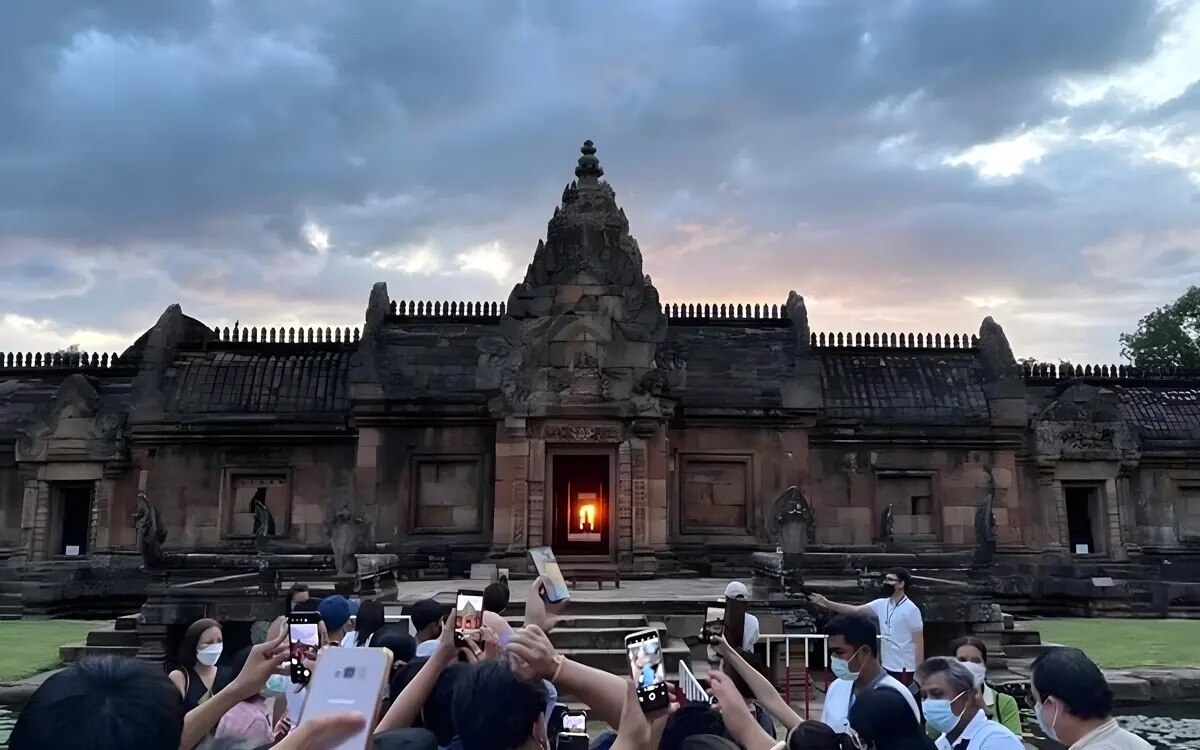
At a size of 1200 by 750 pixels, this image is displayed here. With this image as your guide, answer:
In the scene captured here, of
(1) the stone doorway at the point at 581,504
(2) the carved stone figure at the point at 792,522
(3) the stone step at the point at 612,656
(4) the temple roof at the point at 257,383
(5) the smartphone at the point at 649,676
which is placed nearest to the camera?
(5) the smartphone at the point at 649,676

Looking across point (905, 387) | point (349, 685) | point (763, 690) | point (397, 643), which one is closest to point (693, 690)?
point (763, 690)

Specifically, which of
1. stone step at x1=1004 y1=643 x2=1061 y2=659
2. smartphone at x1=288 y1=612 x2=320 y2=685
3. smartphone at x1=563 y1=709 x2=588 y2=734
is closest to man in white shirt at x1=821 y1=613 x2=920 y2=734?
smartphone at x1=563 y1=709 x2=588 y2=734

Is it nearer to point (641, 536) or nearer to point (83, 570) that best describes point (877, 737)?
point (641, 536)

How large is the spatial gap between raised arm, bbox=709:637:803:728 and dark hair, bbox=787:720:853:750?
40 centimetres

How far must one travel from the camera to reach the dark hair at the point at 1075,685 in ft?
12.8

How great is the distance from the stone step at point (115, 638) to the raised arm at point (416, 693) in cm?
1176

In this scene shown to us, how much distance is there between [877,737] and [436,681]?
76.4 inches

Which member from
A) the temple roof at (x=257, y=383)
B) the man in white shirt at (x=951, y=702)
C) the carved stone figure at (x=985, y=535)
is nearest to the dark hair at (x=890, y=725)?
the man in white shirt at (x=951, y=702)

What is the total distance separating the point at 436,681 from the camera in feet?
13.1

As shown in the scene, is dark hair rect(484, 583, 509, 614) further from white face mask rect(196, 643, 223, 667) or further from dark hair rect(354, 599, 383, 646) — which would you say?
white face mask rect(196, 643, 223, 667)

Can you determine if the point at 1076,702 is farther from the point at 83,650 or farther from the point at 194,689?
the point at 83,650

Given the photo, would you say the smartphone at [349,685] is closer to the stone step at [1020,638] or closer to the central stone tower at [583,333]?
the stone step at [1020,638]

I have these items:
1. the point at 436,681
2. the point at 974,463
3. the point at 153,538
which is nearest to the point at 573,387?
the point at 153,538

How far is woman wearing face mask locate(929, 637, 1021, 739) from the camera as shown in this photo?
5.47 meters
